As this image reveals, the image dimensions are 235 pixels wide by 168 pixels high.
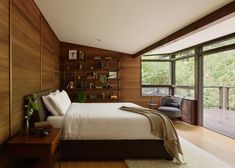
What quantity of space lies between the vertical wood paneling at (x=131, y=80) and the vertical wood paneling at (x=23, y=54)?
392 cm

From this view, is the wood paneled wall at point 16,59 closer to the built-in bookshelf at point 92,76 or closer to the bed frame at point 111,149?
the bed frame at point 111,149

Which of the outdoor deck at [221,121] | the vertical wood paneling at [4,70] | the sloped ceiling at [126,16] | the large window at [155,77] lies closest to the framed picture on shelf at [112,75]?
the large window at [155,77]

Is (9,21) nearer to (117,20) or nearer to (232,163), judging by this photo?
(117,20)

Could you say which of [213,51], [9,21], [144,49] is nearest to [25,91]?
[9,21]

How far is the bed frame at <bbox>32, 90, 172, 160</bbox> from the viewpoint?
3.09 meters

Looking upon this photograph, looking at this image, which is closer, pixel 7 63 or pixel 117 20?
pixel 7 63

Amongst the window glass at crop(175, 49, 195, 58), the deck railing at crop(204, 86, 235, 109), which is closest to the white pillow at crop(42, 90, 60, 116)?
the window glass at crop(175, 49, 195, 58)

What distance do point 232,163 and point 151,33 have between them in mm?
2809

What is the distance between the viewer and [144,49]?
5992 mm

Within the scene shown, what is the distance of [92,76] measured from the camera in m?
6.93

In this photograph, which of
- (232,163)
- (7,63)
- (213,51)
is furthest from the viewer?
(213,51)

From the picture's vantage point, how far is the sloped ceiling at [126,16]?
290 cm

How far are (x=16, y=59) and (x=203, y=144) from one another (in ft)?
11.9

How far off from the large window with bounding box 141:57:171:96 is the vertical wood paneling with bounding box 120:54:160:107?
0.73ft
